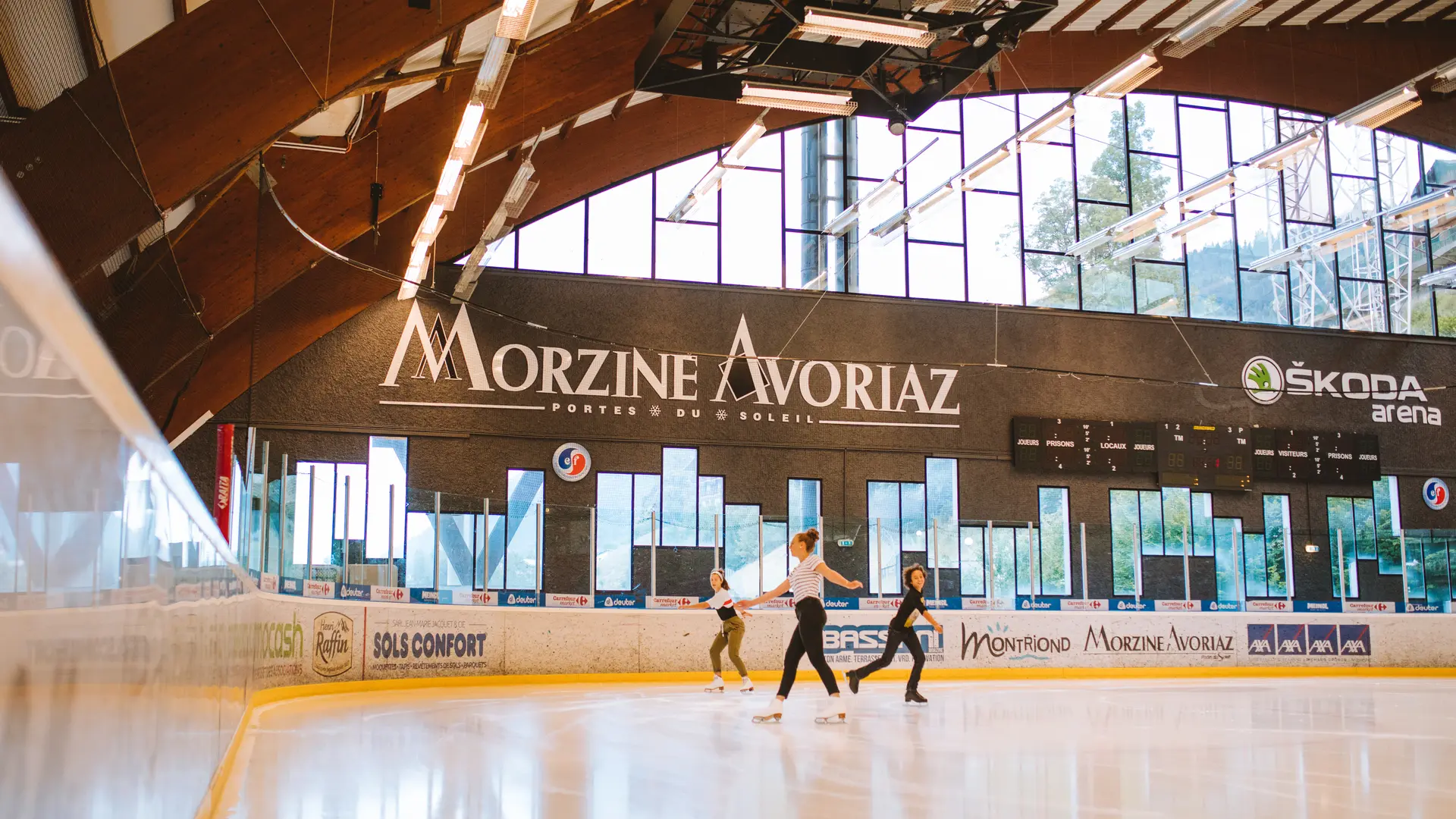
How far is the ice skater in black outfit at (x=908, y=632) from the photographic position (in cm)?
1244

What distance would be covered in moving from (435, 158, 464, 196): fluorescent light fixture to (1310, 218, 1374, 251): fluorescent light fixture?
15.2m

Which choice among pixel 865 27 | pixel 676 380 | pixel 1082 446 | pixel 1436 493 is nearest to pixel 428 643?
pixel 676 380

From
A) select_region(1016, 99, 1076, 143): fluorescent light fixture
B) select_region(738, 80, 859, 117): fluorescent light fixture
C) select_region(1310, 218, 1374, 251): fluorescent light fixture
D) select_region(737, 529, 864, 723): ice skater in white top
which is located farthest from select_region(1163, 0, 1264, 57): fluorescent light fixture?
select_region(1310, 218, 1374, 251): fluorescent light fixture

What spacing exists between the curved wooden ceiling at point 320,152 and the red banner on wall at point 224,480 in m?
0.61

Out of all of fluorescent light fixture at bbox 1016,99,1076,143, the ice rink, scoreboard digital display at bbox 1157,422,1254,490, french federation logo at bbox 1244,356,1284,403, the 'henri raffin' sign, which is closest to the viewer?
the ice rink

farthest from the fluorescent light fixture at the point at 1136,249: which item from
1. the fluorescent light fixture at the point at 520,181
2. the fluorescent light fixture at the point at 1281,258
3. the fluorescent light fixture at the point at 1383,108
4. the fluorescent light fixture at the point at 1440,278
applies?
the fluorescent light fixture at the point at 520,181

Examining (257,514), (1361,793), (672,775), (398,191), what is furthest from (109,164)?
(398,191)

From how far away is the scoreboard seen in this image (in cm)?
2148

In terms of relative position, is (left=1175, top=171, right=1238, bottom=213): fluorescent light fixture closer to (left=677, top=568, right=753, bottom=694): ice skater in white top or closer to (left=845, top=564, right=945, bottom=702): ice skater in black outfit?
(left=845, top=564, right=945, bottom=702): ice skater in black outfit

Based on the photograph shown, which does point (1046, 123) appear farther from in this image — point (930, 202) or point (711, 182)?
point (711, 182)

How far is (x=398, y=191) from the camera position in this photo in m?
14.7

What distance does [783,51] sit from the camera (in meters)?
13.0

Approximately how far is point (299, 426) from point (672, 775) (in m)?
13.5

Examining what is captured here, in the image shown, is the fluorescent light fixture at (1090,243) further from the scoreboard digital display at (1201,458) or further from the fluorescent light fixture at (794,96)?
the fluorescent light fixture at (794,96)
